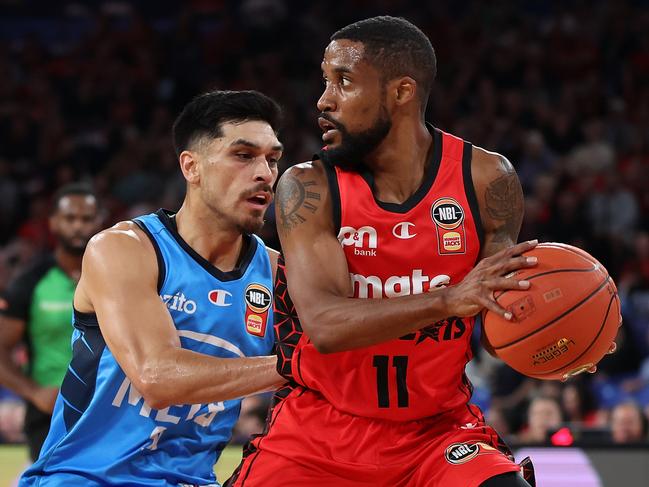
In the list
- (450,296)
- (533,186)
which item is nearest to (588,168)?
(533,186)

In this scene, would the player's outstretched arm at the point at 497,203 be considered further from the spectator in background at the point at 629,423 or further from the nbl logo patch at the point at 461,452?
the spectator in background at the point at 629,423

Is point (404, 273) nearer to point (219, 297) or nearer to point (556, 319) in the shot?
point (556, 319)

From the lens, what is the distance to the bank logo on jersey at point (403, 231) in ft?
10.8

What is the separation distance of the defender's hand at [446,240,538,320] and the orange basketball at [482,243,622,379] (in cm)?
4

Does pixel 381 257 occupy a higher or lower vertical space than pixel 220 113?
lower

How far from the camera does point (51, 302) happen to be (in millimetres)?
6469

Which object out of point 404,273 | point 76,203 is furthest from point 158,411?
point 76,203

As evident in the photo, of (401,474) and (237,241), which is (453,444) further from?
(237,241)

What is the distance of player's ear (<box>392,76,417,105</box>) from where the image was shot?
3.34m

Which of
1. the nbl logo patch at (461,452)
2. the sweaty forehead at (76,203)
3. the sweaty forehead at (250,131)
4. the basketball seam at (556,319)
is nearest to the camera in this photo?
the basketball seam at (556,319)

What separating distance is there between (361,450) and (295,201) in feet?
2.68

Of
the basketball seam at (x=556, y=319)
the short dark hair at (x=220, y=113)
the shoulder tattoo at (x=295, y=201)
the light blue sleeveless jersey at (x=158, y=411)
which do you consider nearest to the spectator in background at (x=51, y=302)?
the short dark hair at (x=220, y=113)

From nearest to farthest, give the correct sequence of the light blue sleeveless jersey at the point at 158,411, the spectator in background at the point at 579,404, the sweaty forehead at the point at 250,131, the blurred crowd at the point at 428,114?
the light blue sleeveless jersey at the point at 158,411, the sweaty forehead at the point at 250,131, the spectator in background at the point at 579,404, the blurred crowd at the point at 428,114

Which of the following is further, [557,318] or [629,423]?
[629,423]
